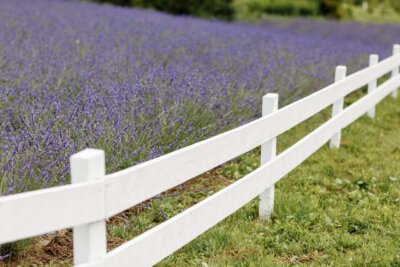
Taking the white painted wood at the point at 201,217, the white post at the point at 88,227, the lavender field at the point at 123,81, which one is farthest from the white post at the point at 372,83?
the white post at the point at 88,227

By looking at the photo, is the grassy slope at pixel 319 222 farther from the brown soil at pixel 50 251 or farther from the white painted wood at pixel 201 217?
the brown soil at pixel 50 251

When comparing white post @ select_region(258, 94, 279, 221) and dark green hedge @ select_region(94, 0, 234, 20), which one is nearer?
white post @ select_region(258, 94, 279, 221)

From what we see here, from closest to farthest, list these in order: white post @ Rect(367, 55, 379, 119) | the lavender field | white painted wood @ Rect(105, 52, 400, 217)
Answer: white painted wood @ Rect(105, 52, 400, 217) < the lavender field < white post @ Rect(367, 55, 379, 119)

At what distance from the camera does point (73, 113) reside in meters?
4.30

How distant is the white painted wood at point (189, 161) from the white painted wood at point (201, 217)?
0.18m

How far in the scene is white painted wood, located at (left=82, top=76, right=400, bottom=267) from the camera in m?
2.68

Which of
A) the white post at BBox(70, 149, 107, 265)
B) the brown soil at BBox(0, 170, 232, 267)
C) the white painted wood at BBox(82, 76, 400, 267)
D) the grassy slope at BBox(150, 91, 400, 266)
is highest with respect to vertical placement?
the white post at BBox(70, 149, 107, 265)

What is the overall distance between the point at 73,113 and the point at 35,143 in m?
0.54

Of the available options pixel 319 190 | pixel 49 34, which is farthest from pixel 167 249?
pixel 49 34

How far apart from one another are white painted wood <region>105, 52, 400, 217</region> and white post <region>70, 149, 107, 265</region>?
0.28 feet

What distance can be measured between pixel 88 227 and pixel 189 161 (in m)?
0.84

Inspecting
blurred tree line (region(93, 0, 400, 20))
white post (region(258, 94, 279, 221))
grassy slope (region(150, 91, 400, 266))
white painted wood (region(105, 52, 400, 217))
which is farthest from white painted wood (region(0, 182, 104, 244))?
blurred tree line (region(93, 0, 400, 20))

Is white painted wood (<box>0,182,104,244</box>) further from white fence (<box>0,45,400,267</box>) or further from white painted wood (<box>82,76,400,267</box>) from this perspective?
white painted wood (<box>82,76,400,267</box>)

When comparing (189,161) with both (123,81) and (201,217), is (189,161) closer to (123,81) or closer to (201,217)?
(201,217)
